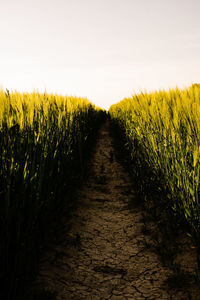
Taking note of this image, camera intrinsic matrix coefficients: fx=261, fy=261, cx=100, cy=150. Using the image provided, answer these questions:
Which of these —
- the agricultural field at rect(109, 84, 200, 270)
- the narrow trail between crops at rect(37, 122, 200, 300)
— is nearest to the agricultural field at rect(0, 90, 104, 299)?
the narrow trail between crops at rect(37, 122, 200, 300)

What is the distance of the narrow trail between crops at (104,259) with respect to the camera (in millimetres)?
1688

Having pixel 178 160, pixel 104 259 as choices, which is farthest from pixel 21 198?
pixel 178 160

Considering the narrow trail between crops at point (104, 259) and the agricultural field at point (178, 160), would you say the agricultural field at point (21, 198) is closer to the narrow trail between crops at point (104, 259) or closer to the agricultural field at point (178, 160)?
the narrow trail between crops at point (104, 259)

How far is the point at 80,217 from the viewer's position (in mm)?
2740

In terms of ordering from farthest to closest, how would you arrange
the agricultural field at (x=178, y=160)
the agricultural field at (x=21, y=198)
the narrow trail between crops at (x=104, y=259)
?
1. the agricultural field at (x=178, y=160)
2. the narrow trail between crops at (x=104, y=259)
3. the agricultural field at (x=21, y=198)

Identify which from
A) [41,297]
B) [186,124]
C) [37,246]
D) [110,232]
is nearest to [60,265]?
[37,246]

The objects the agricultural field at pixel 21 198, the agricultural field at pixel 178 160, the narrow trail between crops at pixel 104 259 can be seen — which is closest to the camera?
the agricultural field at pixel 21 198

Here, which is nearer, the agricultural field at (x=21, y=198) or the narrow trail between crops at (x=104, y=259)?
the agricultural field at (x=21, y=198)

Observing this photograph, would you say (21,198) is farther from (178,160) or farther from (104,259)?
(178,160)

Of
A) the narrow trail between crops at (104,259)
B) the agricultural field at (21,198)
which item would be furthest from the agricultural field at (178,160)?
the agricultural field at (21,198)

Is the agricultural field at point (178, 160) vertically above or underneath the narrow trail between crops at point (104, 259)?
above

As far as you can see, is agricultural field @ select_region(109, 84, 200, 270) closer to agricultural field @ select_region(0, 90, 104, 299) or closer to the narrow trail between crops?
the narrow trail between crops

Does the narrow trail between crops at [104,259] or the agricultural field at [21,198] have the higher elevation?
the agricultural field at [21,198]

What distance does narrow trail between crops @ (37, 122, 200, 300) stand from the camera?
5.54 feet
